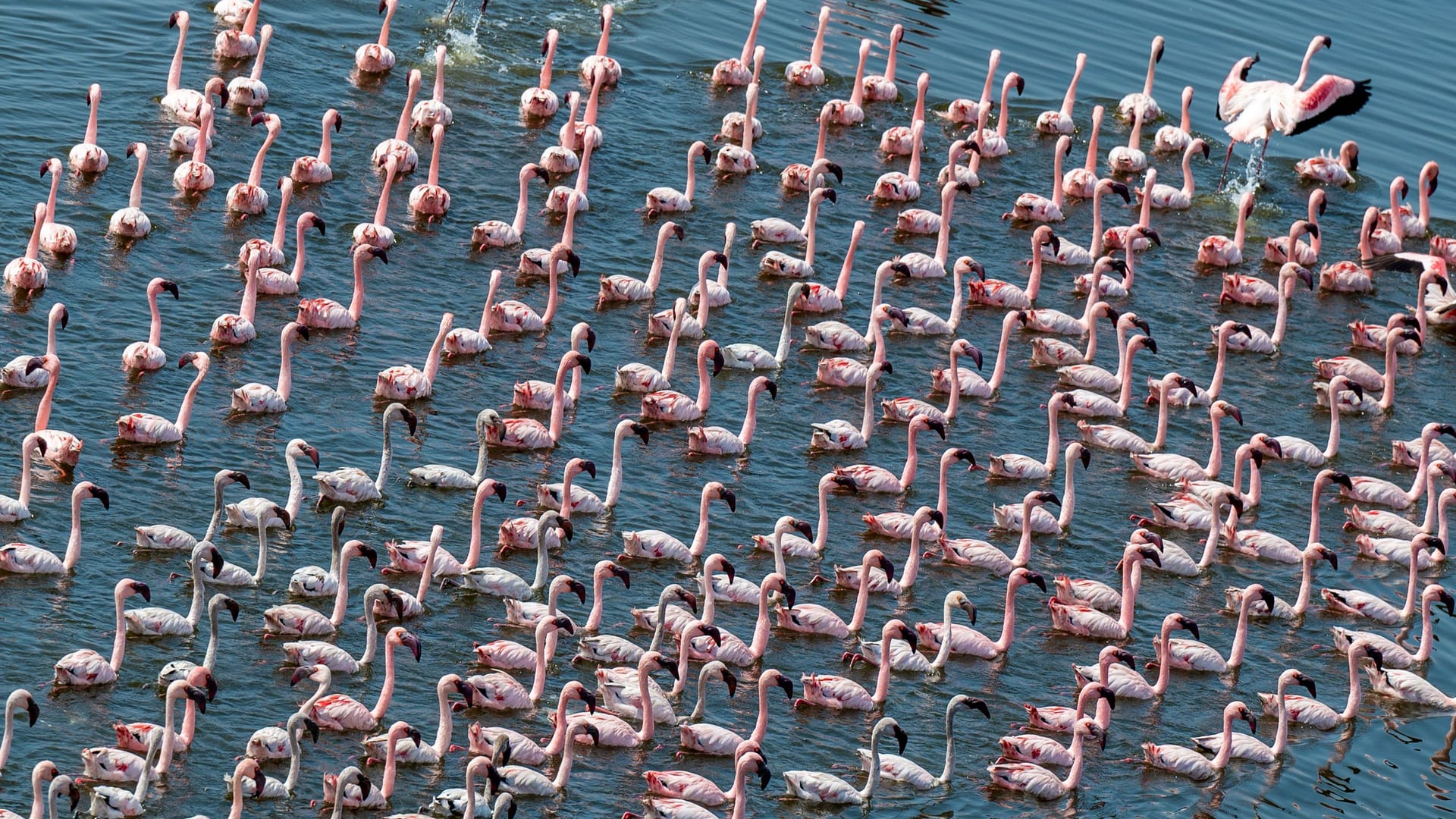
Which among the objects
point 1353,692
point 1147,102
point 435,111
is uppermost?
point 1147,102

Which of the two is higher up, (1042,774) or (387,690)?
(1042,774)

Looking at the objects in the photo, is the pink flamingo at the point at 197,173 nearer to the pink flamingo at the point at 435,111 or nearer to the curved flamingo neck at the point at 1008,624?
the pink flamingo at the point at 435,111

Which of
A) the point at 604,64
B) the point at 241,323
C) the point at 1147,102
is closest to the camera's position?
the point at 241,323

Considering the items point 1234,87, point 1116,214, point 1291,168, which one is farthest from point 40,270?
point 1291,168

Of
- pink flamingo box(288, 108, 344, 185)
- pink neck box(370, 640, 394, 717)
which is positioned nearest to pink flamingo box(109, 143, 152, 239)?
pink flamingo box(288, 108, 344, 185)

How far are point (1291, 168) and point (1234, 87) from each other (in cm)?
296

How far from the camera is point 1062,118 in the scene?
3669 centimetres

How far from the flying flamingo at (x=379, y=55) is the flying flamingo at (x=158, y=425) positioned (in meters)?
11.2

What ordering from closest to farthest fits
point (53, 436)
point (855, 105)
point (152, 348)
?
1. point (53, 436)
2. point (152, 348)
3. point (855, 105)

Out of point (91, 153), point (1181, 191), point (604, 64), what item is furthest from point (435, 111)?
point (1181, 191)

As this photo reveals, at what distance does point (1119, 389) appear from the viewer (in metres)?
28.5

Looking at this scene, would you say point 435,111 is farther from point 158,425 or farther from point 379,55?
point 158,425

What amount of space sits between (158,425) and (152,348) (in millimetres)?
1705

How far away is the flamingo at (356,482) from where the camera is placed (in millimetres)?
23156
